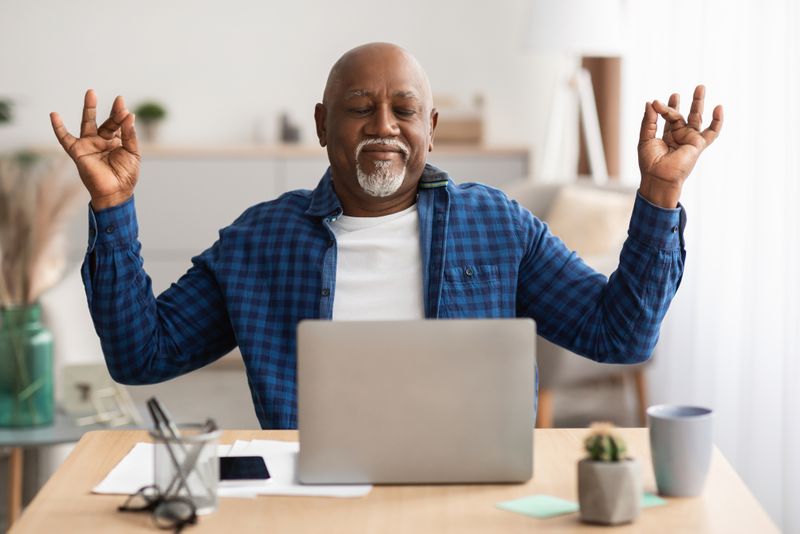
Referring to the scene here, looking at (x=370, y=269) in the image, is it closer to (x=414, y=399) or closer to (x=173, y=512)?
(x=414, y=399)

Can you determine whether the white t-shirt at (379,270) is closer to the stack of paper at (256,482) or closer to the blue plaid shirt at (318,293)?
the blue plaid shirt at (318,293)

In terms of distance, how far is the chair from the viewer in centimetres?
366

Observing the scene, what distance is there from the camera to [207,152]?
546cm

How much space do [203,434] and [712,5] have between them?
2.69 meters

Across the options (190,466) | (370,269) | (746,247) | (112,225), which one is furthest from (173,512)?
(746,247)

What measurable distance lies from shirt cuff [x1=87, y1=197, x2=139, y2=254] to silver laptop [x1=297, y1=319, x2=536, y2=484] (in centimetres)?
51

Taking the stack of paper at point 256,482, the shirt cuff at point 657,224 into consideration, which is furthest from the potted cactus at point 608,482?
the shirt cuff at point 657,224

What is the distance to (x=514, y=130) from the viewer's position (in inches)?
230

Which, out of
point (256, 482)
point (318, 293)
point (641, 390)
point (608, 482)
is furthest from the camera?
point (641, 390)

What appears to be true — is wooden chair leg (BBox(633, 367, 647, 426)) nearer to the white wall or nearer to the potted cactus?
the white wall

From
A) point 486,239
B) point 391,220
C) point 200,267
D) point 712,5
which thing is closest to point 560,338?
point 486,239

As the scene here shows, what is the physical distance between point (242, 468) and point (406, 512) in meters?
0.24

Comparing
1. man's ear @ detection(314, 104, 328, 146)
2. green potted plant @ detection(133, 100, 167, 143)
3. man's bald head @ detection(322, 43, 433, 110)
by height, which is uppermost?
man's bald head @ detection(322, 43, 433, 110)

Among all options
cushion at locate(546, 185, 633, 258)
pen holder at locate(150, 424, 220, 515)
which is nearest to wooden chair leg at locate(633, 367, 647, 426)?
cushion at locate(546, 185, 633, 258)
